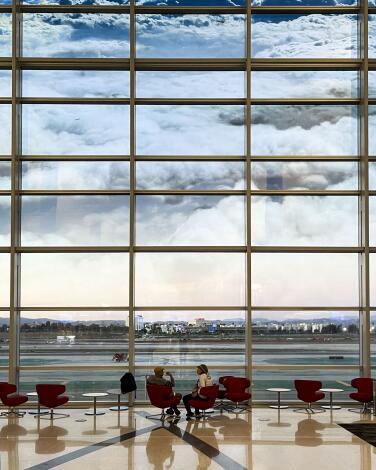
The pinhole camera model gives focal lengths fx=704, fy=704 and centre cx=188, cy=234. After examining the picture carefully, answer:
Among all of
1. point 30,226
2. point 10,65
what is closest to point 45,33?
point 10,65

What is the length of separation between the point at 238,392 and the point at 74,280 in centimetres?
419

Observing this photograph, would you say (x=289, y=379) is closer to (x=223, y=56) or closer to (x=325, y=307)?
(x=325, y=307)

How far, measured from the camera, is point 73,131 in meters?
15.3

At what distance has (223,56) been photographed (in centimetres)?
1541

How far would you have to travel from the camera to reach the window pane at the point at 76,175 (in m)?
15.1

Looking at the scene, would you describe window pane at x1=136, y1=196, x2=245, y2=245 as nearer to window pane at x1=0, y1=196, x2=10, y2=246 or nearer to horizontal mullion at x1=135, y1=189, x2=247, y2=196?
horizontal mullion at x1=135, y1=189, x2=247, y2=196

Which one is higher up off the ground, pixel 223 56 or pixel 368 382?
pixel 223 56

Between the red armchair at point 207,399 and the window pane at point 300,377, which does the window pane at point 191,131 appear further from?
the red armchair at point 207,399

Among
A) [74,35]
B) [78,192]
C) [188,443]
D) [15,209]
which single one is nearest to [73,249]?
[78,192]

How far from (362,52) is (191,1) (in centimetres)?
389

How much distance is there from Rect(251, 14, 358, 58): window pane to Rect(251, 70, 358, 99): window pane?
42 centimetres

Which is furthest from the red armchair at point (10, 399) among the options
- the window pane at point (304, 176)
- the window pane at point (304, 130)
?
the window pane at point (304, 130)

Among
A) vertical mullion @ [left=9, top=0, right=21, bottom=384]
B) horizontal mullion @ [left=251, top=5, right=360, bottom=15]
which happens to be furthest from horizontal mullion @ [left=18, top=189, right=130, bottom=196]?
horizontal mullion @ [left=251, top=5, right=360, bottom=15]

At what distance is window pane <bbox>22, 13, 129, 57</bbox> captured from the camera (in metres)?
15.4
